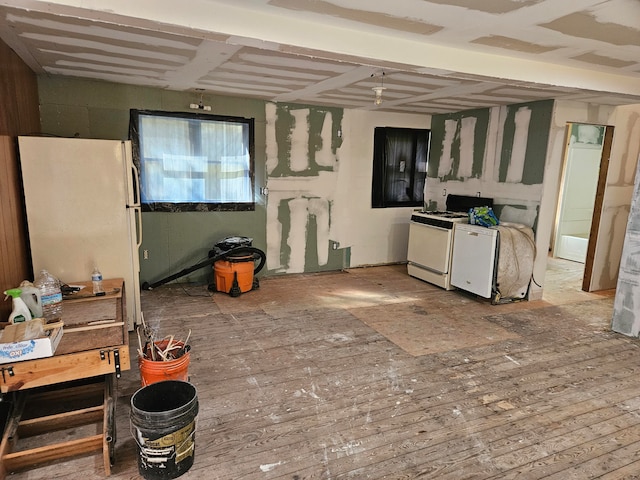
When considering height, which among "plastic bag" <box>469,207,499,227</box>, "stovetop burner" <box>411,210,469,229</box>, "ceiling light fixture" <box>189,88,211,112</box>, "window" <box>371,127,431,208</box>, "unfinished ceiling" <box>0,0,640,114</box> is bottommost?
"stovetop burner" <box>411,210,469,229</box>

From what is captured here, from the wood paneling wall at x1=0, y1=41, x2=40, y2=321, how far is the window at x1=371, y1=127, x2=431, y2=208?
4430 mm

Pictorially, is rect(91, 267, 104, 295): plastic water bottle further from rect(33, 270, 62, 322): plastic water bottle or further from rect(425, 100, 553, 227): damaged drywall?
rect(425, 100, 553, 227): damaged drywall

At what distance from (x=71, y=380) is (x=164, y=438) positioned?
77 centimetres

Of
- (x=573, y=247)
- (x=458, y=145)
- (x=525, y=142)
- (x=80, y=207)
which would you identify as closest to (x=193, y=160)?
(x=80, y=207)

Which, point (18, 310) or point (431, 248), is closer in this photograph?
point (18, 310)

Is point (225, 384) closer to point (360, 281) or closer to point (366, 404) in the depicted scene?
point (366, 404)

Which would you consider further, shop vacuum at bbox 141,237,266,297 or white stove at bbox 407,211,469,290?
white stove at bbox 407,211,469,290

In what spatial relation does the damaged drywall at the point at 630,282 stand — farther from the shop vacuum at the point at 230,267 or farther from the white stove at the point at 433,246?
the shop vacuum at the point at 230,267

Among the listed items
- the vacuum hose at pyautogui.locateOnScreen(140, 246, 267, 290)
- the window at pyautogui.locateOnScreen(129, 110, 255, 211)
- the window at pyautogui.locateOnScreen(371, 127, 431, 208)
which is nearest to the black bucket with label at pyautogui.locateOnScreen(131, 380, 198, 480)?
the vacuum hose at pyautogui.locateOnScreen(140, 246, 267, 290)

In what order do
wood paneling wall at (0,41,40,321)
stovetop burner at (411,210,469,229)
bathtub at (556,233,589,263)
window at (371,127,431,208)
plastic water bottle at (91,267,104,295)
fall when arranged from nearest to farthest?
wood paneling wall at (0,41,40,321) < plastic water bottle at (91,267,104,295) < stovetop burner at (411,210,469,229) < window at (371,127,431,208) < bathtub at (556,233,589,263)

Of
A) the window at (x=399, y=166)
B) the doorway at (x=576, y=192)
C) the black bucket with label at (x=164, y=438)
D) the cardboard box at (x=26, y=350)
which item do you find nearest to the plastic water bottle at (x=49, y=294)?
the cardboard box at (x=26, y=350)

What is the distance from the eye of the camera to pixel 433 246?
5434 millimetres

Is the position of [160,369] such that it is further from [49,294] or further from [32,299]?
[49,294]

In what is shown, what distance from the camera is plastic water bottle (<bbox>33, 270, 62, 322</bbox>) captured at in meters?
2.63
